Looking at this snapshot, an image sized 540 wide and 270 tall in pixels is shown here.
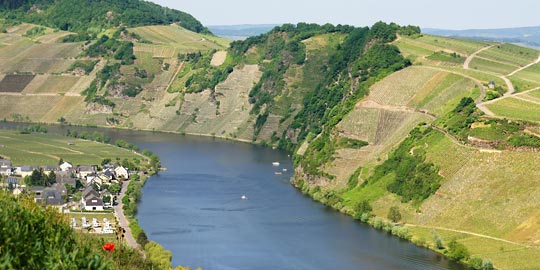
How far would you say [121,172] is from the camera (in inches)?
4577

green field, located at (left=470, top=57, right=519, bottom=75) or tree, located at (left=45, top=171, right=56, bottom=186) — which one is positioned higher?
green field, located at (left=470, top=57, right=519, bottom=75)

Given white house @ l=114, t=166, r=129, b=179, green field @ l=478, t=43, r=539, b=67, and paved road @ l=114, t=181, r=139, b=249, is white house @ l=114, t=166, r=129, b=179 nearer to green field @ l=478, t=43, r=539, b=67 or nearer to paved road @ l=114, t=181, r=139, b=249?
paved road @ l=114, t=181, r=139, b=249

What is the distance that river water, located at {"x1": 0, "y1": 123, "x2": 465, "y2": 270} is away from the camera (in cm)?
7725

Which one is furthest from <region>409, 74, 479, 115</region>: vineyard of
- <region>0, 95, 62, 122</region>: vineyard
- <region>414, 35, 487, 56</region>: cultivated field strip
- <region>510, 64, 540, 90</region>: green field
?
<region>0, 95, 62, 122</region>: vineyard

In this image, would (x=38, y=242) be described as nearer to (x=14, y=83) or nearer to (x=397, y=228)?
(x=397, y=228)

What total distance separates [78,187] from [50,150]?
25611 mm

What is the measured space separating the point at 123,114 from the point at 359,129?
68348mm

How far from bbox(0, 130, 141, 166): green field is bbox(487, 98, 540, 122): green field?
45.0 meters

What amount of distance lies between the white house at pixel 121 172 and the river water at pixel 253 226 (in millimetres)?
3005

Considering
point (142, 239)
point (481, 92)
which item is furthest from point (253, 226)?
point (481, 92)

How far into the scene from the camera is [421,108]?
11769 cm

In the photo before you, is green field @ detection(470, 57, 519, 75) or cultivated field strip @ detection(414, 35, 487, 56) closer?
green field @ detection(470, 57, 519, 75)

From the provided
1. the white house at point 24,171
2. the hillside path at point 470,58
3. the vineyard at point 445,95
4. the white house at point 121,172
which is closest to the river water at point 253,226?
the white house at point 121,172

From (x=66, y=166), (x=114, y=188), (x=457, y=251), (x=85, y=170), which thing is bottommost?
(x=85, y=170)
